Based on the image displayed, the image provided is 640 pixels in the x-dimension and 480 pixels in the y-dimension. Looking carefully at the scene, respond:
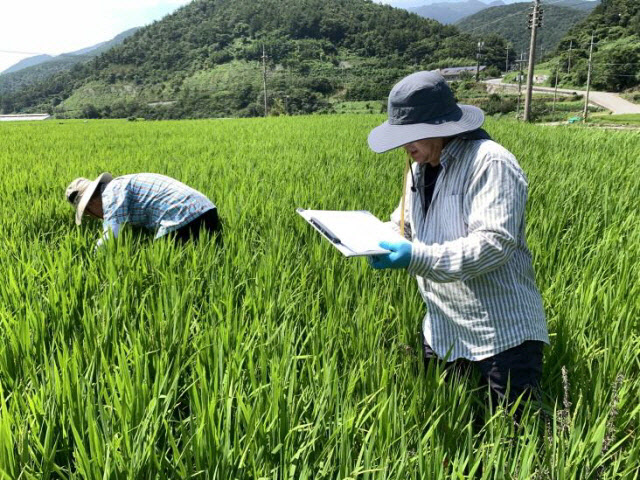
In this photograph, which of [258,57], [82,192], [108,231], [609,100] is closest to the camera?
[108,231]

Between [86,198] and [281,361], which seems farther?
[86,198]

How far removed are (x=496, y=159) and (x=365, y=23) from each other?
90205 mm

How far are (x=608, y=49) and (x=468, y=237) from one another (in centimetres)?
5597

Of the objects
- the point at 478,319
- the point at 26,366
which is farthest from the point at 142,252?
the point at 478,319

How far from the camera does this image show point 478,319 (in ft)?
4.26

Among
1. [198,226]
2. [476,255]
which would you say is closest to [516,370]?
[476,255]

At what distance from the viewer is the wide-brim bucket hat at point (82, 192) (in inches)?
92.0

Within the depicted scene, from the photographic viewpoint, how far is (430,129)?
1174 mm

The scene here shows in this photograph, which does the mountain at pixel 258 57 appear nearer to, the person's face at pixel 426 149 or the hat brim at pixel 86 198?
the hat brim at pixel 86 198

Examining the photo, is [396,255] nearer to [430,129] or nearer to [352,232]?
[352,232]

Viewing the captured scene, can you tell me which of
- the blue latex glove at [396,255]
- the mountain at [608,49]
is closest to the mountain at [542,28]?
the mountain at [608,49]

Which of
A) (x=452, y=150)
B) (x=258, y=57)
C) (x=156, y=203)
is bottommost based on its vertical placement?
(x=156, y=203)

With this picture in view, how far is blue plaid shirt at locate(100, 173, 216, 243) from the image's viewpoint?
2.38 m

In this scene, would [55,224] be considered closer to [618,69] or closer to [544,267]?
[544,267]
